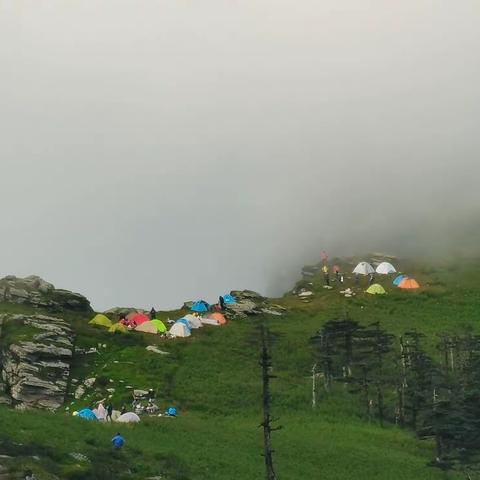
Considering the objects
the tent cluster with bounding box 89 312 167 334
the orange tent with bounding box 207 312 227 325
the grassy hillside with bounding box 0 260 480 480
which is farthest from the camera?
the orange tent with bounding box 207 312 227 325

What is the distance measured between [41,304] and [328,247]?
12226 centimetres

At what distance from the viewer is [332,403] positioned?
6638cm

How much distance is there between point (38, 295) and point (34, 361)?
2270 cm

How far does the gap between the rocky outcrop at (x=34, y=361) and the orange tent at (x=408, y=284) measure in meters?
61.9

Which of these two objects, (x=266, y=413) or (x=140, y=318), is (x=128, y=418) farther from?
(x=140, y=318)

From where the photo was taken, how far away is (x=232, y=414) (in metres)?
62.1

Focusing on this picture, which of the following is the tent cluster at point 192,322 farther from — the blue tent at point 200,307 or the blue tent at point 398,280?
the blue tent at point 398,280

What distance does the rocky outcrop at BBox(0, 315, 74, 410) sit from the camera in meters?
65.6

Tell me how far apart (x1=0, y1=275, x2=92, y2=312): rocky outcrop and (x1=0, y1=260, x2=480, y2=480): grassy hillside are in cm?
384

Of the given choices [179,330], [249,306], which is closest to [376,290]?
[249,306]

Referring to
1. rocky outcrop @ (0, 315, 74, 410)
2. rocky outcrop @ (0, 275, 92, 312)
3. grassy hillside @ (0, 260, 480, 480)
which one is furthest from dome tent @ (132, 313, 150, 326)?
rocky outcrop @ (0, 315, 74, 410)

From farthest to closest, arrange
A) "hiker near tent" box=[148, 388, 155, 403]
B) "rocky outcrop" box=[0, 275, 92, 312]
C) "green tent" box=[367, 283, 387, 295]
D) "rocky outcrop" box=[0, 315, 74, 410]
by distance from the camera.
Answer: "green tent" box=[367, 283, 387, 295], "rocky outcrop" box=[0, 275, 92, 312], "rocky outcrop" box=[0, 315, 74, 410], "hiker near tent" box=[148, 388, 155, 403]

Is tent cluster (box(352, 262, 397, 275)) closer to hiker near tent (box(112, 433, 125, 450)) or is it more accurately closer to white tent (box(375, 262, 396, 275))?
white tent (box(375, 262, 396, 275))

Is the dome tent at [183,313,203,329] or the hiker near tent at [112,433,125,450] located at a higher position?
the dome tent at [183,313,203,329]
